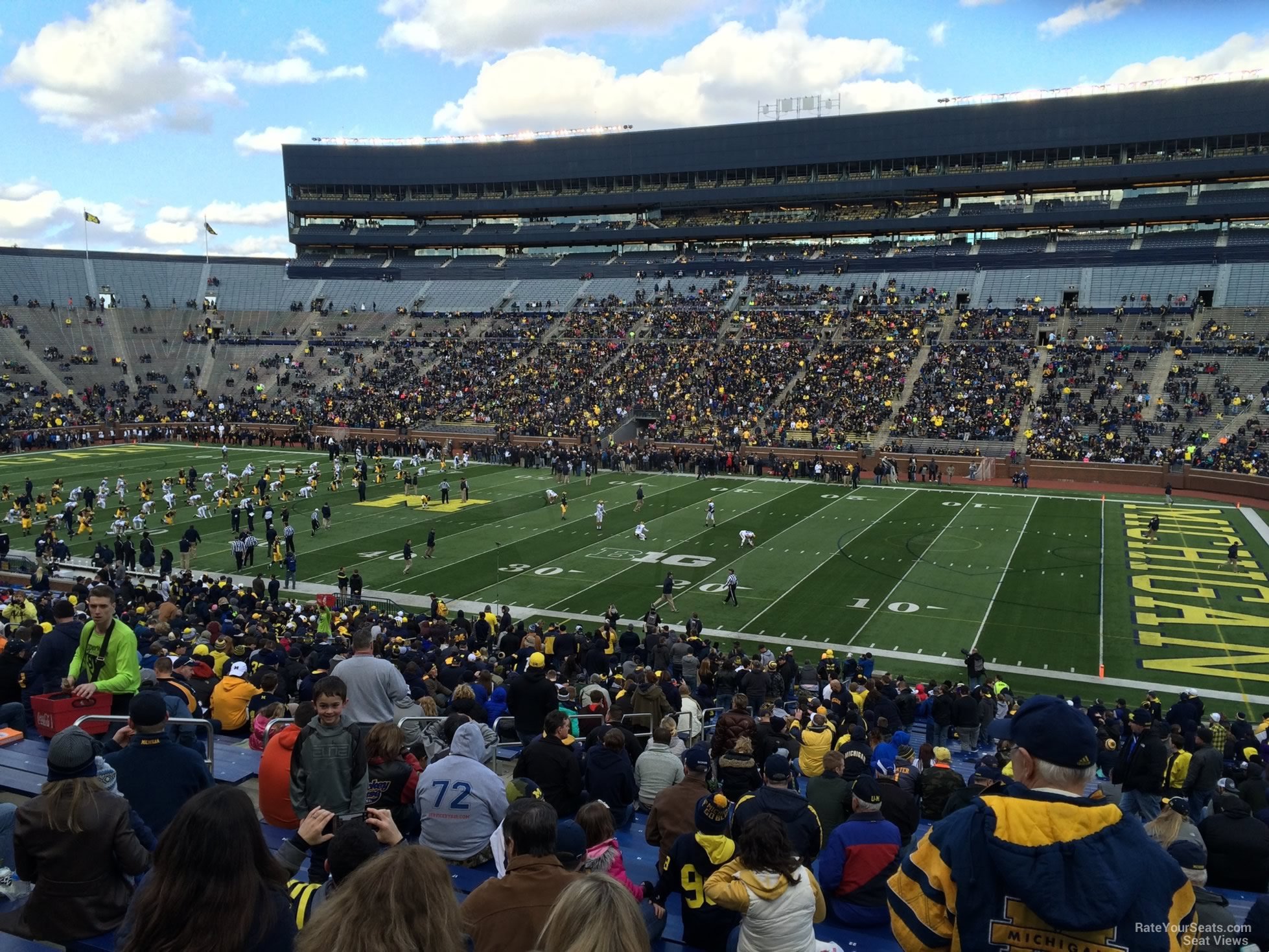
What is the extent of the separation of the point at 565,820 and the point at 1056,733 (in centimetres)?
322

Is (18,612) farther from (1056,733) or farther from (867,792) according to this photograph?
(1056,733)

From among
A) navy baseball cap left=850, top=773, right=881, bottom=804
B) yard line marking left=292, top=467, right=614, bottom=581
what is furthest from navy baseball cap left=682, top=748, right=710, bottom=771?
yard line marking left=292, top=467, right=614, bottom=581

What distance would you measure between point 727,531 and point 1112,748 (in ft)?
79.0

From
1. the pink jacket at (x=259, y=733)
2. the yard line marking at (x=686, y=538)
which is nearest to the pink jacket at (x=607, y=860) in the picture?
the pink jacket at (x=259, y=733)

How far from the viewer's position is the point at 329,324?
8319 centimetres

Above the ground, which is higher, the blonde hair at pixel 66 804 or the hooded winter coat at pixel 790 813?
the blonde hair at pixel 66 804

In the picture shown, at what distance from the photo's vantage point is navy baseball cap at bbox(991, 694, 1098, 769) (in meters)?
3.02

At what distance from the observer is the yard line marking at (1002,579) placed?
2378 centimetres

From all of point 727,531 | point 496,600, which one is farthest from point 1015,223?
point 496,600

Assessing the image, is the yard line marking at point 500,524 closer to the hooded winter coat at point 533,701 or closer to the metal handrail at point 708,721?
the metal handrail at point 708,721

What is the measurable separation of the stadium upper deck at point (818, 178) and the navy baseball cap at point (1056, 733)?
82249 millimetres

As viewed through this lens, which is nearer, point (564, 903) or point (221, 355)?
point (564, 903)

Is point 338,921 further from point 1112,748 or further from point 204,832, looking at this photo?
point 1112,748

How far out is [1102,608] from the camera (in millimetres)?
26047
